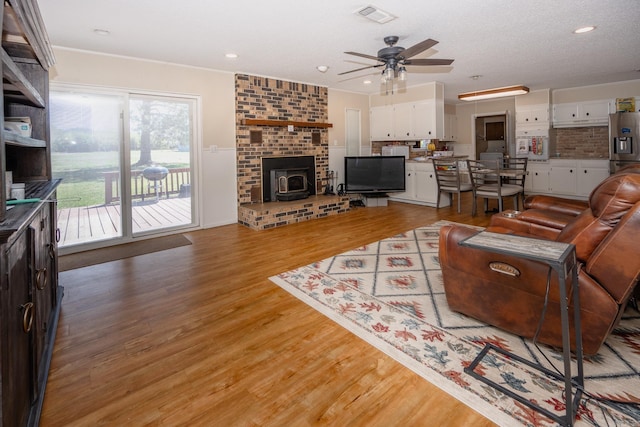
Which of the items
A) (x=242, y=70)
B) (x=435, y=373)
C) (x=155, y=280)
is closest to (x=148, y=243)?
(x=155, y=280)

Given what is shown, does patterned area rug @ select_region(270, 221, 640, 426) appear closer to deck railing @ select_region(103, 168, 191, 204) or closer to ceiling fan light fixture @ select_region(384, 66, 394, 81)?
ceiling fan light fixture @ select_region(384, 66, 394, 81)

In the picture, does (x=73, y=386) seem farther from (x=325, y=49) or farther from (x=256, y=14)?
(x=325, y=49)

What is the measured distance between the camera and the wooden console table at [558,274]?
4.53ft

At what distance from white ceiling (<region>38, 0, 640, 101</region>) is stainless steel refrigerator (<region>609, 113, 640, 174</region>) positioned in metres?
1.24

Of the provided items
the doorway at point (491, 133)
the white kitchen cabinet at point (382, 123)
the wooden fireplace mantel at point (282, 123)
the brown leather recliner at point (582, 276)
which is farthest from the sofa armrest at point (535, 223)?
the doorway at point (491, 133)

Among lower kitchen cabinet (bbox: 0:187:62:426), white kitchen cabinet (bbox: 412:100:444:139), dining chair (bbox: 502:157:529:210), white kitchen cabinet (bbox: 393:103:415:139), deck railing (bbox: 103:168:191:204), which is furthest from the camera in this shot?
white kitchen cabinet (bbox: 393:103:415:139)

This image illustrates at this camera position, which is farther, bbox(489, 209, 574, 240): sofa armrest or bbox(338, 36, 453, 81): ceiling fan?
bbox(338, 36, 453, 81): ceiling fan

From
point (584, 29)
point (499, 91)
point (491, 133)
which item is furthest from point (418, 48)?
point (491, 133)

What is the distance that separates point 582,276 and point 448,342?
2.66 ft

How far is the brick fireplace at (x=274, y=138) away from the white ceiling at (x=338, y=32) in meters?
0.49

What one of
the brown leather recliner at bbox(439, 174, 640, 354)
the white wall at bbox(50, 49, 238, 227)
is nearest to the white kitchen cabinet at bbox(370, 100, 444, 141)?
the white wall at bbox(50, 49, 238, 227)

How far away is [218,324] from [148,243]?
265 cm

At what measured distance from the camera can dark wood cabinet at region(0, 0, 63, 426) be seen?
1143mm

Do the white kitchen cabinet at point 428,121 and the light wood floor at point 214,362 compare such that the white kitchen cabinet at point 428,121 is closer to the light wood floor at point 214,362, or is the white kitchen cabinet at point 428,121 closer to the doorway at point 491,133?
the doorway at point 491,133
